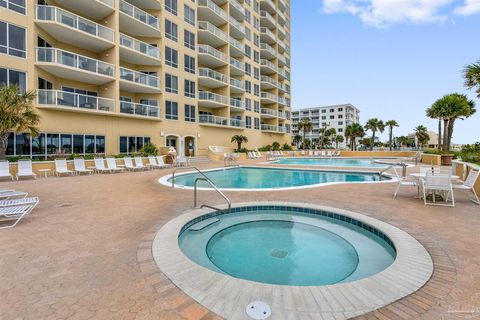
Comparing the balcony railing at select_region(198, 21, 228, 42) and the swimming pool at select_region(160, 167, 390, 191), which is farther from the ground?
the balcony railing at select_region(198, 21, 228, 42)

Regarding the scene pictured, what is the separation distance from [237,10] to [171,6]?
37.8ft

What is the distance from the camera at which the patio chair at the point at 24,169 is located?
12.6m

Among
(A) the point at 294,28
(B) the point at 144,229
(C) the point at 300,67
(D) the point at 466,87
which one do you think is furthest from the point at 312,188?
(C) the point at 300,67

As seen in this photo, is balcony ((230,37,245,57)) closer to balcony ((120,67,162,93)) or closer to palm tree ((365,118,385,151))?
balcony ((120,67,162,93))

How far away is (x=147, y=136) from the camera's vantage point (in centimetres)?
2256

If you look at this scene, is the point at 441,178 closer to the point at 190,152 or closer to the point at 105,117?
the point at 105,117

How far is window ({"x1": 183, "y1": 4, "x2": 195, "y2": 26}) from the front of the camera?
84.6 feet

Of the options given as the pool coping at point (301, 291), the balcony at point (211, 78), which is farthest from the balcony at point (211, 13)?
the pool coping at point (301, 291)

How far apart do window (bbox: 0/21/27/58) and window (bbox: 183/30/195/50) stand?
14038 millimetres

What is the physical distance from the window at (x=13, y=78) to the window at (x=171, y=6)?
1455 centimetres

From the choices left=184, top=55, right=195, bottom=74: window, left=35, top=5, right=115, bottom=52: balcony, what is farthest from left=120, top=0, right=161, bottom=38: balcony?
left=184, top=55, right=195, bottom=74: window

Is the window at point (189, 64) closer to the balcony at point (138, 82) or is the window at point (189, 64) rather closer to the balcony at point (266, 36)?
the balcony at point (138, 82)

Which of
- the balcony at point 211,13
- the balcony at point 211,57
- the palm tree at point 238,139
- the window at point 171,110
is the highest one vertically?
the balcony at point 211,13

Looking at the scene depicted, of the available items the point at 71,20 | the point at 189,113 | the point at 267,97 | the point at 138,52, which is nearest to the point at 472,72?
the point at 138,52
